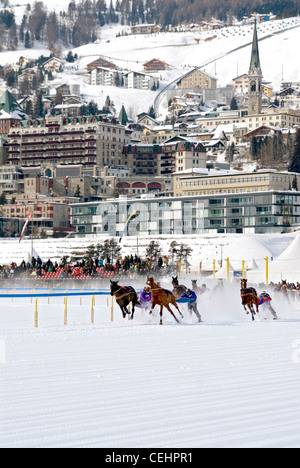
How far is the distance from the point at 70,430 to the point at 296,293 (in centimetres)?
2723

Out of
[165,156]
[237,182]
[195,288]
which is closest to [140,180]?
[165,156]

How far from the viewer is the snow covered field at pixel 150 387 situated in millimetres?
9961

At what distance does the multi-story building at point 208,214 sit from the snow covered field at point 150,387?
8109 cm

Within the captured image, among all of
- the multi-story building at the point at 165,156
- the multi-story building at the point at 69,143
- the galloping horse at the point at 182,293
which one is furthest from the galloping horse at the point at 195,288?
the multi-story building at the point at 69,143

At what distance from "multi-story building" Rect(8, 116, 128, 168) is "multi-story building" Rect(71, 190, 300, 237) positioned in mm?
62888

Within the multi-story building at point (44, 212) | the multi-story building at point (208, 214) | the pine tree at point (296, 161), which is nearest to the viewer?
the multi-story building at point (208, 214)

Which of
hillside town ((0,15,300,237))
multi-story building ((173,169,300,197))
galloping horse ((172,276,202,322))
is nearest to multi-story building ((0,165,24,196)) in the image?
hillside town ((0,15,300,237))

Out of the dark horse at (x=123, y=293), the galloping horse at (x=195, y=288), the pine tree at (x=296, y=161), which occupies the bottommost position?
the galloping horse at (x=195, y=288)

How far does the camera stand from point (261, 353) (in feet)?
56.3

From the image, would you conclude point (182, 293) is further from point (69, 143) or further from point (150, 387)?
point (69, 143)

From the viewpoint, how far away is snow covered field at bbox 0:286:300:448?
9961 mm

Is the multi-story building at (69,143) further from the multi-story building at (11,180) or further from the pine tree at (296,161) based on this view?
the pine tree at (296,161)

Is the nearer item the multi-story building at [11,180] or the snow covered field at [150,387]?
the snow covered field at [150,387]

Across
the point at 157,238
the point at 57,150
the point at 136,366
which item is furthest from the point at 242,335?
the point at 57,150
